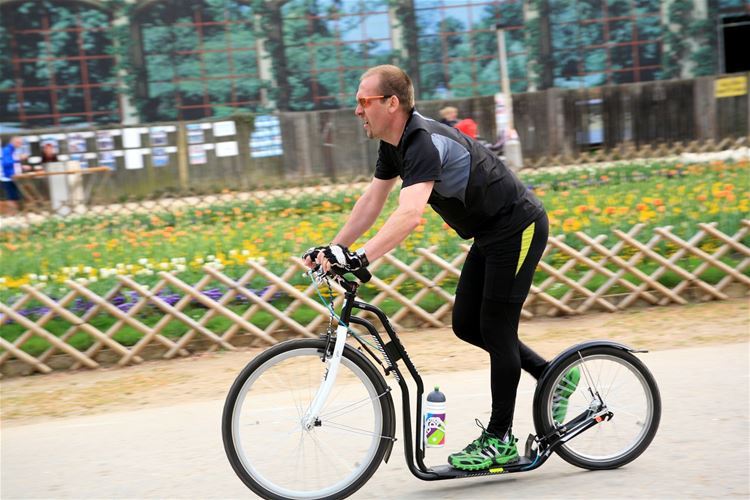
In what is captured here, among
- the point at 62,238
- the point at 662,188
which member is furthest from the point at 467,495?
the point at 62,238

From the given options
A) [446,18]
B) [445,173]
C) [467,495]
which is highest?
[446,18]

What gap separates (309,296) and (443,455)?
9.79ft

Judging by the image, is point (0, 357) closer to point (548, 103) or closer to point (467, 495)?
point (467, 495)

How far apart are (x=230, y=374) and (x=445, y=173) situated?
10.1 feet

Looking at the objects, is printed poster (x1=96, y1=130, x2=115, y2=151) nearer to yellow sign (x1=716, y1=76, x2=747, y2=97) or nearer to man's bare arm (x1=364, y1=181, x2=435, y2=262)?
yellow sign (x1=716, y1=76, x2=747, y2=97)

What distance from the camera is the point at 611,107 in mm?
19906

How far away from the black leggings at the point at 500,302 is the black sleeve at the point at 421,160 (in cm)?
47

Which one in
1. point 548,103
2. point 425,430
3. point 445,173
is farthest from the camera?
point 548,103

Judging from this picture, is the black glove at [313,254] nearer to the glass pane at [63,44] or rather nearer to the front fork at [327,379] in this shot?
the front fork at [327,379]

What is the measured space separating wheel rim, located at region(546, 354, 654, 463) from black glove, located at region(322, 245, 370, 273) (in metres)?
1.24

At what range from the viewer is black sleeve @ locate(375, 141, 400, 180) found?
388 centimetres

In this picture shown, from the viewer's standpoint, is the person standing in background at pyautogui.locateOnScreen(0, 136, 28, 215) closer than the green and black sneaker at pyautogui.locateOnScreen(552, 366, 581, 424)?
No

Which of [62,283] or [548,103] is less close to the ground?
[548,103]

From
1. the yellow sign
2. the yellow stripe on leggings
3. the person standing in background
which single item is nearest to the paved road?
the yellow stripe on leggings
